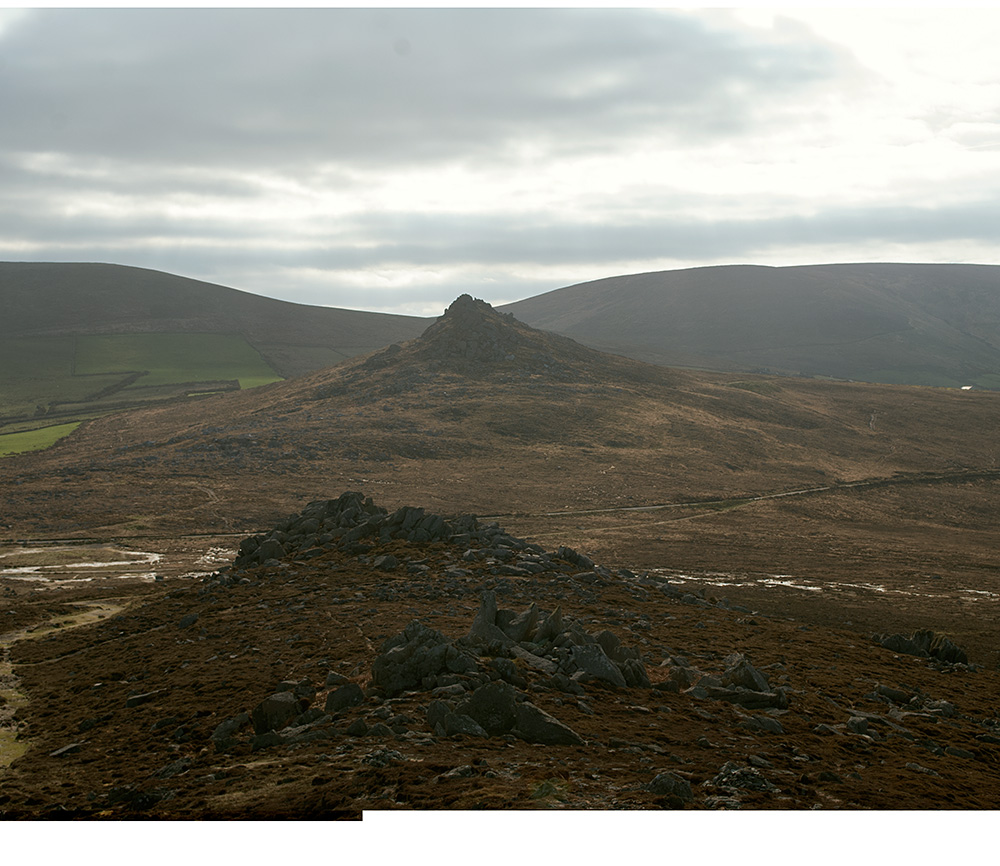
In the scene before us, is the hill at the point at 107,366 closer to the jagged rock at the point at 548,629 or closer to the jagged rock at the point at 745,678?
the jagged rock at the point at 548,629

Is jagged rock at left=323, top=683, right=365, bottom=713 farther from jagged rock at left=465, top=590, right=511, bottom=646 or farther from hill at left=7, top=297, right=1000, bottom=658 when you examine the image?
hill at left=7, top=297, right=1000, bottom=658

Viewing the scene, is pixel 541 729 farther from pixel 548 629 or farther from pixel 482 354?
pixel 482 354

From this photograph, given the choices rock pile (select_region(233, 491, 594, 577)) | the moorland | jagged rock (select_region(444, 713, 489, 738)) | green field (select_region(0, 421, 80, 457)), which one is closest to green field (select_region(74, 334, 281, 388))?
green field (select_region(0, 421, 80, 457))

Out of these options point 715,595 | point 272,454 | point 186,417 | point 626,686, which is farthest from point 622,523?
point 186,417

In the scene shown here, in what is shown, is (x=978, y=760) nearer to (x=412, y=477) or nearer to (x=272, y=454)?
(x=412, y=477)

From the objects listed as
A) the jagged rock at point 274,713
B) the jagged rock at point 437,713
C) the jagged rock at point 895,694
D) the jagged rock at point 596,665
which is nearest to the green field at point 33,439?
the jagged rock at point 274,713

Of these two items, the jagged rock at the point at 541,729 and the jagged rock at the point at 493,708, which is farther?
the jagged rock at the point at 493,708

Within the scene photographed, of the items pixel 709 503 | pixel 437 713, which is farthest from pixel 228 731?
pixel 709 503
